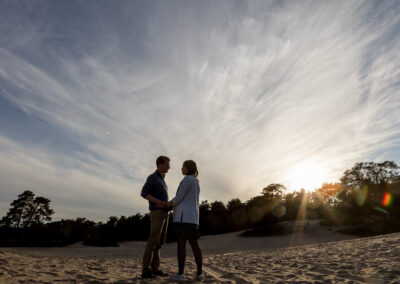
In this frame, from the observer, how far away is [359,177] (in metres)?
47.5

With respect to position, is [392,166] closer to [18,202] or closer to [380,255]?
[380,255]

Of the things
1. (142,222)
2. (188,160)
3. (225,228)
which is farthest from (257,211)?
(188,160)

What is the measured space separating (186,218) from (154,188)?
854mm

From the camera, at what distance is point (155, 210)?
4516mm

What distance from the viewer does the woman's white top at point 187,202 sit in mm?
4297

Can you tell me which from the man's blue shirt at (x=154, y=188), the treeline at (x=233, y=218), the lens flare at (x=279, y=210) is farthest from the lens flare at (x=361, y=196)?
the man's blue shirt at (x=154, y=188)

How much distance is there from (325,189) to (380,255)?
66.6m

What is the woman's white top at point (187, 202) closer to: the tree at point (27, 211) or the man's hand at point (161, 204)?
the man's hand at point (161, 204)

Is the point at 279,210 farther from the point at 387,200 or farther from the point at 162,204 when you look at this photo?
the point at 162,204

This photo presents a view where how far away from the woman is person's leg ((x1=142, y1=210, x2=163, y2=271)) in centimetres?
32

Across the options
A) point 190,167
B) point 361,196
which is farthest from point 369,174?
point 190,167

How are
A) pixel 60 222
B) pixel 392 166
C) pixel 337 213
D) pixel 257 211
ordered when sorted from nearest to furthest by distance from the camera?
pixel 337 213, pixel 257 211, pixel 60 222, pixel 392 166

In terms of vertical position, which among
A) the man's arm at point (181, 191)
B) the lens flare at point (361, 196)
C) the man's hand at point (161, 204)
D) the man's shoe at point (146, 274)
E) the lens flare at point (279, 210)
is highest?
the lens flare at point (361, 196)

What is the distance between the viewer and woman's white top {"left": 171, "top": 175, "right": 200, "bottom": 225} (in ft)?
14.1
